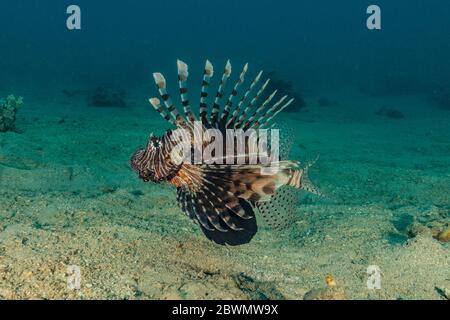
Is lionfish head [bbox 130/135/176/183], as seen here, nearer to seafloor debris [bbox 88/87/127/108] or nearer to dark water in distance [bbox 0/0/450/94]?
seafloor debris [bbox 88/87/127/108]

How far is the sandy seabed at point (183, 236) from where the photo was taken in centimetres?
368

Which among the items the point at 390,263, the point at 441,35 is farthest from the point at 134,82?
the point at 441,35

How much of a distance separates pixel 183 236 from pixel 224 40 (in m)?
83.9

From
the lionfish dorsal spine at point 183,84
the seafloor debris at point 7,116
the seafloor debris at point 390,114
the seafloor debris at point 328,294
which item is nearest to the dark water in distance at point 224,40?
the seafloor debris at point 390,114

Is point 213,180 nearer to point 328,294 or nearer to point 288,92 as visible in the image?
point 328,294

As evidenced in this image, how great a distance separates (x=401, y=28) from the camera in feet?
322

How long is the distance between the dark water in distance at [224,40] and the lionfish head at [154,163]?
93.4ft

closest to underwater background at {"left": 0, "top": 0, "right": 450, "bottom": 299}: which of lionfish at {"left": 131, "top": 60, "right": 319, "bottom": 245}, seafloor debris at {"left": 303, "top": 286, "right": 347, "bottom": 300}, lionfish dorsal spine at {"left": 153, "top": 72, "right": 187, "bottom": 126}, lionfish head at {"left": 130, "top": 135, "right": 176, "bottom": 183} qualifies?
seafloor debris at {"left": 303, "top": 286, "right": 347, "bottom": 300}

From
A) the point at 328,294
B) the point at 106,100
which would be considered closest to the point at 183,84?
the point at 328,294

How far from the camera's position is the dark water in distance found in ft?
138

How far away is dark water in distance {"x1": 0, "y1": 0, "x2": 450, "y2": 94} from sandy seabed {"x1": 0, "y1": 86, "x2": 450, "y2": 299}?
25225 millimetres

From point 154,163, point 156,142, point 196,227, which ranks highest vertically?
point 156,142

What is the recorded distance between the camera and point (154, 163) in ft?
14.6
